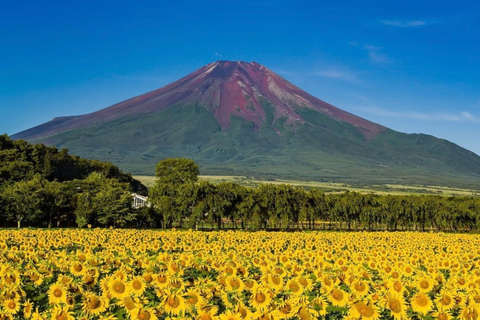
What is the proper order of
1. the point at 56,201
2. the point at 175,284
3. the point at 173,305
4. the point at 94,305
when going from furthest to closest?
the point at 56,201 → the point at 175,284 → the point at 94,305 → the point at 173,305

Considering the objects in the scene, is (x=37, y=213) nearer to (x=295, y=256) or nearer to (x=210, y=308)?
(x=295, y=256)

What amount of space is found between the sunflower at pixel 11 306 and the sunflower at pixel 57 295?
18.7 inches

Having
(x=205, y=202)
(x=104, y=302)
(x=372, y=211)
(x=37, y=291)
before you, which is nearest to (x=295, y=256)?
(x=37, y=291)

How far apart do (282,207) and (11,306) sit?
56.1 m

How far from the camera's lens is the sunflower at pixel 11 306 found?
22.4 ft

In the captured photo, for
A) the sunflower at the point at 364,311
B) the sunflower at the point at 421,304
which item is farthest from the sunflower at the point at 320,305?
the sunflower at the point at 421,304

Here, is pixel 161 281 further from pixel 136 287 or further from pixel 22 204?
pixel 22 204

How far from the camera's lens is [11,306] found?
6918 millimetres

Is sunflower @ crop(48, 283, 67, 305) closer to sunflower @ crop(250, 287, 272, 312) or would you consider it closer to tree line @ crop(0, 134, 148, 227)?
sunflower @ crop(250, 287, 272, 312)

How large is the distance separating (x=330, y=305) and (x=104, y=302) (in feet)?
12.9

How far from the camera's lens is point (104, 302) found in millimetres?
6730

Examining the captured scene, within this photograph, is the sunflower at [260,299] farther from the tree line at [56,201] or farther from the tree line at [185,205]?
the tree line at [185,205]

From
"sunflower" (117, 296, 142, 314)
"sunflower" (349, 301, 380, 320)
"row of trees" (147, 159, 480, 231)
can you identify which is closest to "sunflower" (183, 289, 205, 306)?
"sunflower" (117, 296, 142, 314)

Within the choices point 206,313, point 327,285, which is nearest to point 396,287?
point 327,285
